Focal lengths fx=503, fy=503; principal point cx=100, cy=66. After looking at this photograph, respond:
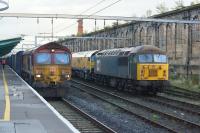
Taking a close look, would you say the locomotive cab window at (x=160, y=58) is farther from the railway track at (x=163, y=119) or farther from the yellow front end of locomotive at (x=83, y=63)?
the yellow front end of locomotive at (x=83, y=63)

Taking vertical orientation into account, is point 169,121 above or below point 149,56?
below

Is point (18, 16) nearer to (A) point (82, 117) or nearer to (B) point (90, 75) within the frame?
(B) point (90, 75)

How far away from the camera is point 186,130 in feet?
51.5

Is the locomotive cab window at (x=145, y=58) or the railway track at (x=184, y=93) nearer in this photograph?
the railway track at (x=184, y=93)

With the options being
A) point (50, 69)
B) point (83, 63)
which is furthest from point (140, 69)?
point (83, 63)

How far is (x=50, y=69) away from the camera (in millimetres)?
26250

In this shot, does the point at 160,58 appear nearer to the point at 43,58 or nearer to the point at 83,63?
the point at 43,58

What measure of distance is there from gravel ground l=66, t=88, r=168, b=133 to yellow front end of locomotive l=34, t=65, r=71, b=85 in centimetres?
138

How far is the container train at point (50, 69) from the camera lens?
25.8 meters

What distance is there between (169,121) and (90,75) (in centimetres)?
2679

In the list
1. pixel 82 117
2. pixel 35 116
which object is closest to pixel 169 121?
pixel 82 117

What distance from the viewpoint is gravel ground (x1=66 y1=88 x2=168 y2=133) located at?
16.0 meters

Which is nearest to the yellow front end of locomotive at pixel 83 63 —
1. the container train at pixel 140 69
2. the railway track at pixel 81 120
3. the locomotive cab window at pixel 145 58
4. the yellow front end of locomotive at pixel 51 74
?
the container train at pixel 140 69

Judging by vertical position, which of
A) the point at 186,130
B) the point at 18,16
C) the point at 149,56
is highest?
the point at 18,16
